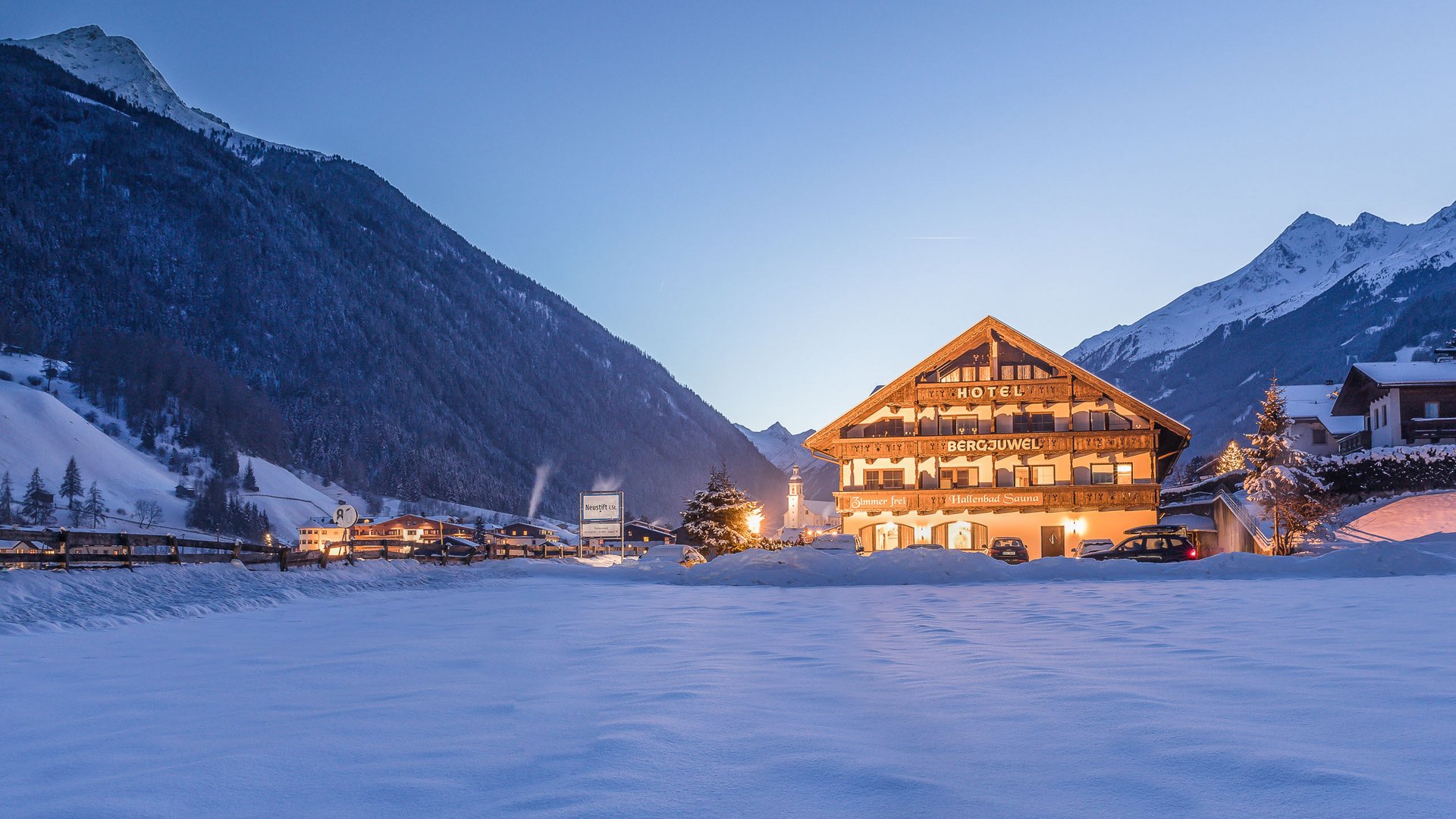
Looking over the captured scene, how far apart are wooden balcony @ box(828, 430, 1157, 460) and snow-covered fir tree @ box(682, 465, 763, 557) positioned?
987cm

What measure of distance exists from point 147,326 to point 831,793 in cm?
21273

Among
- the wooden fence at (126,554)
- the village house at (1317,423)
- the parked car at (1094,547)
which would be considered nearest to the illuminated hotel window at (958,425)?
the parked car at (1094,547)

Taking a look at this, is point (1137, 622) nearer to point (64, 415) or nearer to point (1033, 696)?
point (1033, 696)

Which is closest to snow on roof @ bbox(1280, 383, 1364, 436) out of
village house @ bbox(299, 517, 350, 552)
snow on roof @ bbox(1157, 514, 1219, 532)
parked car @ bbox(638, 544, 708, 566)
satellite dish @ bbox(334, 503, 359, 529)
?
snow on roof @ bbox(1157, 514, 1219, 532)

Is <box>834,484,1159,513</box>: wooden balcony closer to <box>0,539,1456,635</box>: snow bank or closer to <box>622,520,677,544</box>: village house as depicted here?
<box>0,539,1456,635</box>: snow bank

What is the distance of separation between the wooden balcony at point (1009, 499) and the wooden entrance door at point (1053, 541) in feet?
3.27

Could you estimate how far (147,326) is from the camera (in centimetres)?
17962

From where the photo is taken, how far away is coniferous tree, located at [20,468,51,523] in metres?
111

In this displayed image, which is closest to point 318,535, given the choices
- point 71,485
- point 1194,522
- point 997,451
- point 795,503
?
point 71,485

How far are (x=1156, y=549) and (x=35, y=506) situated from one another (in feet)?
432

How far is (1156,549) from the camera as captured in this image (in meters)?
27.2

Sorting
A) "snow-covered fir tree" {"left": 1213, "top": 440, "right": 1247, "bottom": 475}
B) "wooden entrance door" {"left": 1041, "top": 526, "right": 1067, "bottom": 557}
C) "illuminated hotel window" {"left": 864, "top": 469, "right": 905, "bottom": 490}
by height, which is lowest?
"wooden entrance door" {"left": 1041, "top": 526, "right": 1067, "bottom": 557}

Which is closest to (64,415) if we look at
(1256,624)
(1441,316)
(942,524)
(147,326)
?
(147,326)

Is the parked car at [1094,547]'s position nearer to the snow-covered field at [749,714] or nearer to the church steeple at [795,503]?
the snow-covered field at [749,714]
